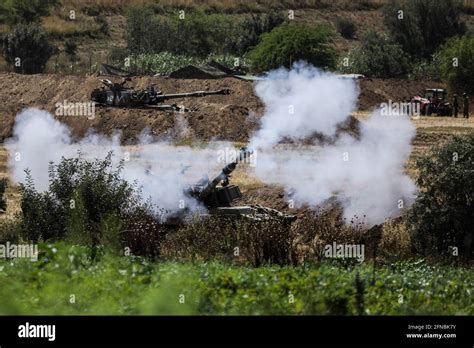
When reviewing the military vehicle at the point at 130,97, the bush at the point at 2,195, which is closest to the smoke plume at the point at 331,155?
the bush at the point at 2,195

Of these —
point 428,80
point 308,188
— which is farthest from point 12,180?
point 428,80

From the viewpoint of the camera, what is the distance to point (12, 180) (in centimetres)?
4122

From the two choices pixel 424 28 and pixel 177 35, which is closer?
pixel 424 28

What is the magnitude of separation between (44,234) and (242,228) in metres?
4.83

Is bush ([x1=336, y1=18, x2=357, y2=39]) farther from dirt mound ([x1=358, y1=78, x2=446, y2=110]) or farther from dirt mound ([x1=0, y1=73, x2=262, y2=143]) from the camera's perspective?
dirt mound ([x1=0, y1=73, x2=262, y2=143])

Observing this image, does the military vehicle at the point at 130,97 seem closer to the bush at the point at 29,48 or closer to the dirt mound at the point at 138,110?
the dirt mound at the point at 138,110

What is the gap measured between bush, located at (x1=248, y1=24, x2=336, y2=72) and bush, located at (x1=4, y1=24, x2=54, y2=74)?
59.1ft

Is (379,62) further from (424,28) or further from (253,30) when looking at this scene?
(253,30)

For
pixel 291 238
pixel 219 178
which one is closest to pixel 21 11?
pixel 219 178

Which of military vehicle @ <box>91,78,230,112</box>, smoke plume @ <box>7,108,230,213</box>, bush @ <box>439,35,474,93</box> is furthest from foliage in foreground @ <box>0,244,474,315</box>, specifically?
bush @ <box>439,35,474,93</box>

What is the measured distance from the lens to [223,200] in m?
31.4

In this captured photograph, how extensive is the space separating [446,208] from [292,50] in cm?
4361

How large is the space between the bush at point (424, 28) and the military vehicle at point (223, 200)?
195 ft

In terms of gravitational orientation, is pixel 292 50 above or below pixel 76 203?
above
